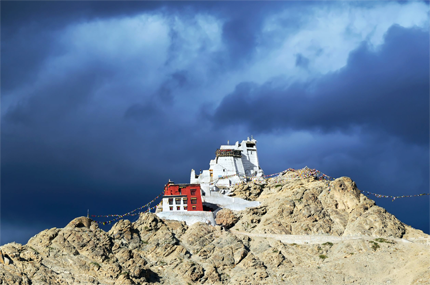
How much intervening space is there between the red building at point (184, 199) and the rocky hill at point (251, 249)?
500 cm

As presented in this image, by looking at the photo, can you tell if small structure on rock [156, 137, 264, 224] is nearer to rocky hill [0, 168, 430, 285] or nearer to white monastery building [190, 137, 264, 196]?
white monastery building [190, 137, 264, 196]

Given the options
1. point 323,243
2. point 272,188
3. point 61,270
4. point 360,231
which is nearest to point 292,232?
point 323,243

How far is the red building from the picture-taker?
98812 millimetres

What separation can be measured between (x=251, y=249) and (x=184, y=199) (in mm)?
19436

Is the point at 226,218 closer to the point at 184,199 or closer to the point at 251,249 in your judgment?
the point at 184,199

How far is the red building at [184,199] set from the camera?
98.8 metres

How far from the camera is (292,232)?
90.9 m

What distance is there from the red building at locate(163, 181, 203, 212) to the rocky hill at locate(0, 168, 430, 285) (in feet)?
16.4

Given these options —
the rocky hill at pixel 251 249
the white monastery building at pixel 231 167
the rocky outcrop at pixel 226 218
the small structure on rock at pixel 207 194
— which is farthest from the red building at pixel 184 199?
the white monastery building at pixel 231 167

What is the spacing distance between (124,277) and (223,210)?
29230 millimetres

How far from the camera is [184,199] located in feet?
326

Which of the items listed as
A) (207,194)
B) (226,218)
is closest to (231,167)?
(207,194)

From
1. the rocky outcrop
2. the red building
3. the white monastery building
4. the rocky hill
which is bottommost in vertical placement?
the rocky hill

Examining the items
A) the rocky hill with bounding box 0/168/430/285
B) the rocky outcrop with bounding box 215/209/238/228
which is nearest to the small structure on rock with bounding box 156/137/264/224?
the rocky outcrop with bounding box 215/209/238/228
